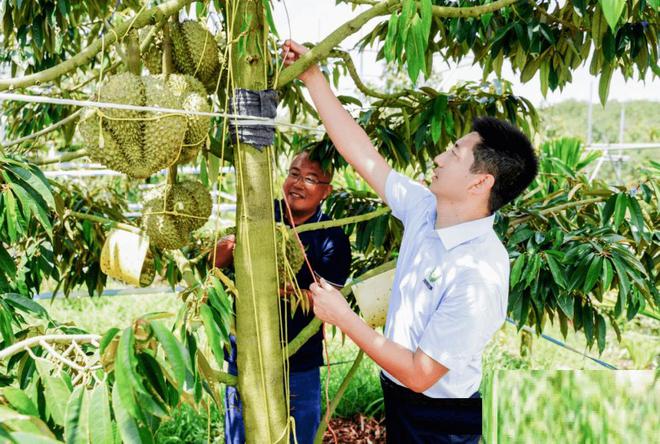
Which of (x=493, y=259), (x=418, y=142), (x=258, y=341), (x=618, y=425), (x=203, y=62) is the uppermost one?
(x=203, y=62)

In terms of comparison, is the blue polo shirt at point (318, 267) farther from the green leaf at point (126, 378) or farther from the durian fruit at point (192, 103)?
the green leaf at point (126, 378)

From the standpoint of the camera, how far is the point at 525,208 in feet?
6.45

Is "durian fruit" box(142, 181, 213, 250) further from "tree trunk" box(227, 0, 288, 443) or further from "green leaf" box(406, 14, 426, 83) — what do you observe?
"green leaf" box(406, 14, 426, 83)

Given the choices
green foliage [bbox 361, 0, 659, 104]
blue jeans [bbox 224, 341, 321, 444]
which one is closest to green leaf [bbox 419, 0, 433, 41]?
green foliage [bbox 361, 0, 659, 104]

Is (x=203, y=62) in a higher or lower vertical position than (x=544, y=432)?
higher

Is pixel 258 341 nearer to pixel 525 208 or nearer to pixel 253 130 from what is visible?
pixel 253 130

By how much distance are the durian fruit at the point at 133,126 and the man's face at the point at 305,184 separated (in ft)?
3.22

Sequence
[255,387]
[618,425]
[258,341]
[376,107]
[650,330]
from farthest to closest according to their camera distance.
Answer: [650,330] → [376,107] → [255,387] → [258,341] → [618,425]

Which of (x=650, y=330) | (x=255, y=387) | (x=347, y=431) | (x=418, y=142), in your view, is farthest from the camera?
(x=650, y=330)

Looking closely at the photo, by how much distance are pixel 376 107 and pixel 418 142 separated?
0.85ft

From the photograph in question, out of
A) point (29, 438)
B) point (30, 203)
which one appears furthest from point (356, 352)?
point (29, 438)

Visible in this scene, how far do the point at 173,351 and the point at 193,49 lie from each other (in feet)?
2.80

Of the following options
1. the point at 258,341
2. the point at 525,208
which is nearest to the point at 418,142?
the point at 525,208

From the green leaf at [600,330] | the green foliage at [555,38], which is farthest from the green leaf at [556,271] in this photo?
the green foliage at [555,38]
